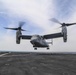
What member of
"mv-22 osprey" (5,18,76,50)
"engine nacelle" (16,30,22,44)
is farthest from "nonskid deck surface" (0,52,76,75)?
"engine nacelle" (16,30,22,44)

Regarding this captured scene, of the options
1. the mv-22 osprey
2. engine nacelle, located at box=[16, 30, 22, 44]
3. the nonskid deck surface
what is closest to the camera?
the nonskid deck surface

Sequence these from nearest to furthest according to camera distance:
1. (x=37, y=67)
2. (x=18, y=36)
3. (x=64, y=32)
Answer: (x=37, y=67) < (x=64, y=32) < (x=18, y=36)

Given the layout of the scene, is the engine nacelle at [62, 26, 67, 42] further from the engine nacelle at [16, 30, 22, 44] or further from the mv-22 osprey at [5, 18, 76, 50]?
the engine nacelle at [16, 30, 22, 44]

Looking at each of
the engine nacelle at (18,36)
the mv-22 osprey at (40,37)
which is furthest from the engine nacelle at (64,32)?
the engine nacelle at (18,36)

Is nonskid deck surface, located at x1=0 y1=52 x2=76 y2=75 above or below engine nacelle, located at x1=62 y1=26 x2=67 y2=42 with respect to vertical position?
below

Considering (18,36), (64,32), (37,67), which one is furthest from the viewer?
(18,36)

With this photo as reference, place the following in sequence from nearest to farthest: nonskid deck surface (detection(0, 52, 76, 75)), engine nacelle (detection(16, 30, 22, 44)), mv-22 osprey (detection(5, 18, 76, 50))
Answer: nonskid deck surface (detection(0, 52, 76, 75)) → mv-22 osprey (detection(5, 18, 76, 50)) → engine nacelle (detection(16, 30, 22, 44))

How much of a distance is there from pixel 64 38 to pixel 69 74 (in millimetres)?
49280

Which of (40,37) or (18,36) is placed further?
(18,36)

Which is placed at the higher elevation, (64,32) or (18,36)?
(64,32)

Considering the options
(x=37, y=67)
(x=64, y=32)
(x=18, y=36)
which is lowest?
(x=37, y=67)

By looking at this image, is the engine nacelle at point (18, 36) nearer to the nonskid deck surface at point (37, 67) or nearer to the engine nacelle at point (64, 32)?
the engine nacelle at point (64, 32)

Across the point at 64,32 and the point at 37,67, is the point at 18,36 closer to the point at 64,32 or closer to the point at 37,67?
the point at 64,32

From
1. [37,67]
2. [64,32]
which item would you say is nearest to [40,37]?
[64,32]
